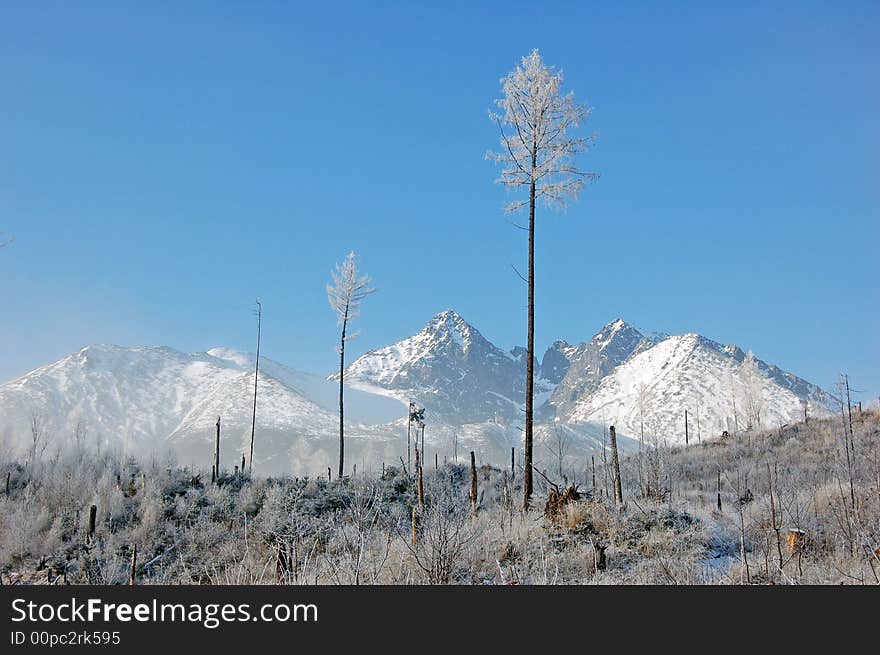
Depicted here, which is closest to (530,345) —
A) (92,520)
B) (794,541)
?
(794,541)

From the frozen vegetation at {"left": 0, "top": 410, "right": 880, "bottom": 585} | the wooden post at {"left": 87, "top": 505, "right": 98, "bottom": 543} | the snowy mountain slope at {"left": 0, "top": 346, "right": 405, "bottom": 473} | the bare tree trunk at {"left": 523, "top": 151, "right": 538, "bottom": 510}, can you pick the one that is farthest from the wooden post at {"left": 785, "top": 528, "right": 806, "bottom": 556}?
the snowy mountain slope at {"left": 0, "top": 346, "right": 405, "bottom": 473}

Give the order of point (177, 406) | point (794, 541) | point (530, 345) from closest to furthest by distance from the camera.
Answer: point (794, 541), point (530, 345), point (177, 406)

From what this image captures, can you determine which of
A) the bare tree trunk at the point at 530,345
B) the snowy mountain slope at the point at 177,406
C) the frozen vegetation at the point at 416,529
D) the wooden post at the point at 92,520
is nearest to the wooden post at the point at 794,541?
the frozen vegetation at the point at 416,529

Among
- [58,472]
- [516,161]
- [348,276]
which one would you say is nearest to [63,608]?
[516,161]

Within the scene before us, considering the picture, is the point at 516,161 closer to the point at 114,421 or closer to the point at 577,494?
the point at 577,494

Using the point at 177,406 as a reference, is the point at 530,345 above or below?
below

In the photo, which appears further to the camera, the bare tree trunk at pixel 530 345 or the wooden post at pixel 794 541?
the bare tree trunk at pixel 530 345

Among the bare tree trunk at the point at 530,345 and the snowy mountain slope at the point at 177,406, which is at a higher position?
the snowy mountain slope at the point at 177,406

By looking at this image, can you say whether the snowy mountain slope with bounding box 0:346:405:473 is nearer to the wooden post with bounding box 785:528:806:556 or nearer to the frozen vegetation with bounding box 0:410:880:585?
the frozen vegetation with bounding box 0:410:880:585

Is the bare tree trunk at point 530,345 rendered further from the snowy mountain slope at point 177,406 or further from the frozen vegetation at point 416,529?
the snowy mountain slope at point 177,406

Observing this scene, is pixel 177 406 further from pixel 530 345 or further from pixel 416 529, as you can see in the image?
pixel 416 529

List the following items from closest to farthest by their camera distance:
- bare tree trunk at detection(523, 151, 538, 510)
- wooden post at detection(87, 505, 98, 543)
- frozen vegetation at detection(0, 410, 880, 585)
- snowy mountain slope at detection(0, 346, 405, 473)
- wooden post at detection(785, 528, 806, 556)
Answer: frozen vegetation at detection(0, 410, 880, 585), wooden post at detection(785, 528, 806, 556), bare tree trunk at detection(523, 151, 538, 510), wooden post at detection(87, 505, 98, 543), snowy mountain slope at detection(0, 346, 405, 473)

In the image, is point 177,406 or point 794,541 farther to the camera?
point 177,406

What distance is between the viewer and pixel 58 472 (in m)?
20.7
